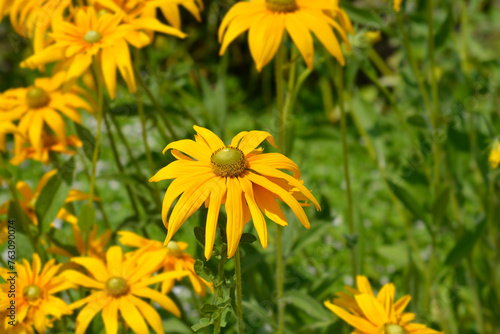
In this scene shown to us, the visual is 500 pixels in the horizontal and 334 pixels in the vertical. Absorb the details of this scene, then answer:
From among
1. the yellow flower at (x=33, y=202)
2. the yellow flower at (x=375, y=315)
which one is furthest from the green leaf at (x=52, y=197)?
the yellow flower at (x=375, y=315)

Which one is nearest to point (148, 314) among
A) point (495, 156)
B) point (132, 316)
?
point (132, 316)

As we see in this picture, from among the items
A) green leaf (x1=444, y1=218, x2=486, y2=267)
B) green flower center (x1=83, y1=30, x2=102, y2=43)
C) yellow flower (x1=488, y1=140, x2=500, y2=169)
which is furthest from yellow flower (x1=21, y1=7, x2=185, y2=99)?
green leaf (x1=444, y1=218, x2=486, y2=267)

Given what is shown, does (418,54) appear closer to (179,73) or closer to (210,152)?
(179,73)

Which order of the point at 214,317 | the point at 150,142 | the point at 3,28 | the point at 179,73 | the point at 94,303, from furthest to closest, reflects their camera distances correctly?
the point at 3,28 → the point at 150,142 → the point at 179,73 → the point at 94,303 → the point at 214,317

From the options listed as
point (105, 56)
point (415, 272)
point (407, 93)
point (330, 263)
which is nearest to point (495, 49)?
point (407, 93)

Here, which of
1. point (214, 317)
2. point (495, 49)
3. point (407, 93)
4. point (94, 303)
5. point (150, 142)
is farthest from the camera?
point (495, 49)

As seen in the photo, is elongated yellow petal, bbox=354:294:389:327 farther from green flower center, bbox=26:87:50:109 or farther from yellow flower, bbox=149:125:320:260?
green flower center, bbox=26:87:50:109

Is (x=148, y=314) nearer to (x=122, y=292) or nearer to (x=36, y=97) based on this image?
(x=122, y=292)
